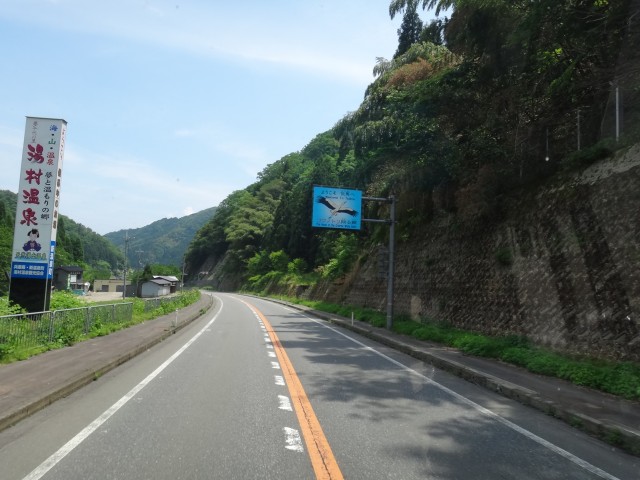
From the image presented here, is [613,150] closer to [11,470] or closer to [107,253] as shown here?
[11,470]

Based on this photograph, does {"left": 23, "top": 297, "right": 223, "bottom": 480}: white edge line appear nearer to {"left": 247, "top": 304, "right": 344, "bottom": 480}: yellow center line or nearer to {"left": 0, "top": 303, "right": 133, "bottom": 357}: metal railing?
{"left": 247, "top": 304, "right": 344, "bottom": 480}: yellow center line

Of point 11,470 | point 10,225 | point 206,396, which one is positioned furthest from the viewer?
point 10,225

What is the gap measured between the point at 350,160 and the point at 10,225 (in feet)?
193

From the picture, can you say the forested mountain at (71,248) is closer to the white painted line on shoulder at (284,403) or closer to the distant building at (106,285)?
the distant building at (106,285)


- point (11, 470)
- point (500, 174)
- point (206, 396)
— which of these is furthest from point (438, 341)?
point (11, 470)

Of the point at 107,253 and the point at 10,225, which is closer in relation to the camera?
the point at 10,225

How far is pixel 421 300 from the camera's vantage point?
2422cm

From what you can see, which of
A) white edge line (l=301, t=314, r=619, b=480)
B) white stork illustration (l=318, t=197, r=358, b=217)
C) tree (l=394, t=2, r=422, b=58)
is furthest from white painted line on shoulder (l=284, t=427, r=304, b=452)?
tree (l=394, t=2, r=422, b=58)

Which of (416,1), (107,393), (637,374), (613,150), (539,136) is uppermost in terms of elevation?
(416,1)

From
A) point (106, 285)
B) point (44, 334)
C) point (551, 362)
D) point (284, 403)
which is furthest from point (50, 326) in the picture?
point (106, 285)

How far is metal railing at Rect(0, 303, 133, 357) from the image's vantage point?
428 inches

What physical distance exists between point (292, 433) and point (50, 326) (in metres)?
9.42

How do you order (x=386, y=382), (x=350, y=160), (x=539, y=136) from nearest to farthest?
(x=386, y=382)
(x=539, y=136)
(x=350, y=160)

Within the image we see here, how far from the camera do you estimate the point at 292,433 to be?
6039 millimetres
